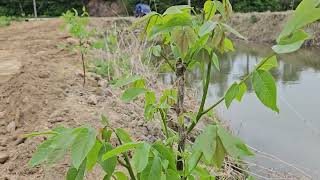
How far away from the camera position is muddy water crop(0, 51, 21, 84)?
5.09 metres

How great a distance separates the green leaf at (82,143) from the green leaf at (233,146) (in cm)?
30

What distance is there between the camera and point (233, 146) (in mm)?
1083

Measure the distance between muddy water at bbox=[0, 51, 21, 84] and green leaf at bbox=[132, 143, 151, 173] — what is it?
3955 mm

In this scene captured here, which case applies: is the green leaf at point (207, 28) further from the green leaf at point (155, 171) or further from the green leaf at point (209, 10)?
the green leaf at point (155, 171)

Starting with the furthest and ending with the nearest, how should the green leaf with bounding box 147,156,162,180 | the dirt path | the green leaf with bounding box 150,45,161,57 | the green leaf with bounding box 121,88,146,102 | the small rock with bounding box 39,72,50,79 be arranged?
1. the small rock with bounding box 39,72,50,79
2. the dirt path
3. the green leaf with bounding box 150,45,161,57
4. the green leaf with bounding box 121,88,146,102
5. the green leaf with bounding box 147,156,162,180

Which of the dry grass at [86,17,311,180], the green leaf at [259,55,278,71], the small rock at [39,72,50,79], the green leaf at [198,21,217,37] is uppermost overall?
the green leaf at [198,21,217,37]

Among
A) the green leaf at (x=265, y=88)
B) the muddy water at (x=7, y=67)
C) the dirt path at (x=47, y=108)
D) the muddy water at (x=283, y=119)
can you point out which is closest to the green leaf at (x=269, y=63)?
the green leaf at (x=265, y=88)

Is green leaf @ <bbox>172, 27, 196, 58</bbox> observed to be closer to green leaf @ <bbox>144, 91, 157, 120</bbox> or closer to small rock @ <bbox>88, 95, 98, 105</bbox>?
green leaf @ <bbox>144, 91, 157, 120</bbox>

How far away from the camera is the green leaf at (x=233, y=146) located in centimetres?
107

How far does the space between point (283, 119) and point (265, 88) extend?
6.11 meters

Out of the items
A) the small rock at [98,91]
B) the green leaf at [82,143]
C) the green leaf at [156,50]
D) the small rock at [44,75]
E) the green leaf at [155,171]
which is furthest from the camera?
the small rock at [44,75]

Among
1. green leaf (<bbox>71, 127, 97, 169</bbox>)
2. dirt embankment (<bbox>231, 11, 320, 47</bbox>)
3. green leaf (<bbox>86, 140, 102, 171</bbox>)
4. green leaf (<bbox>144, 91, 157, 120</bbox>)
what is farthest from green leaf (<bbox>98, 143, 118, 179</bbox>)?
dirt embankment (<bbox>231, 11, 320, 47</bbox>)

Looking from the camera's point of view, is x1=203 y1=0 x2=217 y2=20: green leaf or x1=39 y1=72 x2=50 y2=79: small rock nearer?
x1=203 y1=0 x2=217 y2=20: green leaf

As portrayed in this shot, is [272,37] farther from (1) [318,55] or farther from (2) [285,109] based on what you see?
(2) [285,109]
